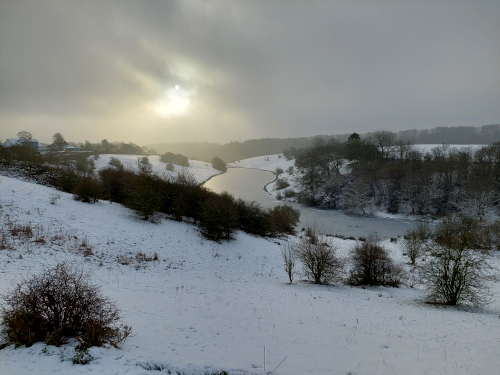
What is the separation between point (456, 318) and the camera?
9711 mm

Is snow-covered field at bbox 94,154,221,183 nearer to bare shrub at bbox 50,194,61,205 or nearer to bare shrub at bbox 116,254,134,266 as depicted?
bare shrub at bbox 50,194,61,205

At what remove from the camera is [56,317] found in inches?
196

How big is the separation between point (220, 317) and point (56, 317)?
456 centimetres

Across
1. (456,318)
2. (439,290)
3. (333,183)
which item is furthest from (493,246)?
(333,183)

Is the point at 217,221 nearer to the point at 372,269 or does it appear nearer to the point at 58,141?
the point at 372,269

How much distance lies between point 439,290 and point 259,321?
36.5ft

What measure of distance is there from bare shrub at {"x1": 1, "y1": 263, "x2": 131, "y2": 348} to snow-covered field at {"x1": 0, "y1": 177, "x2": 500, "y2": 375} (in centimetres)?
24

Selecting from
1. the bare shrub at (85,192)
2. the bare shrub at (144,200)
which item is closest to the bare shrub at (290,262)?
the bare shrub at (144,200)

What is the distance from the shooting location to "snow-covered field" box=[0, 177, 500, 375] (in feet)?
16.9

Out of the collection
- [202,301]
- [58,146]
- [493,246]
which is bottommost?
[493,246]

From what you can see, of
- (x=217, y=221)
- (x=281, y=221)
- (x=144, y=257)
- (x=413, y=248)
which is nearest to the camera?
(x=144, y=257)

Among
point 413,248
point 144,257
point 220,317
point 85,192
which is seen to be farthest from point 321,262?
point 85,192

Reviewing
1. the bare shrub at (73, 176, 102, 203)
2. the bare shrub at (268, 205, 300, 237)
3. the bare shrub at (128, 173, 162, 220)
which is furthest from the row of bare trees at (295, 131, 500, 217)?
the bare shrub at (73, 176, 102, 203)

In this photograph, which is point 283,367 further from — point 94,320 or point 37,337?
point 37,337
